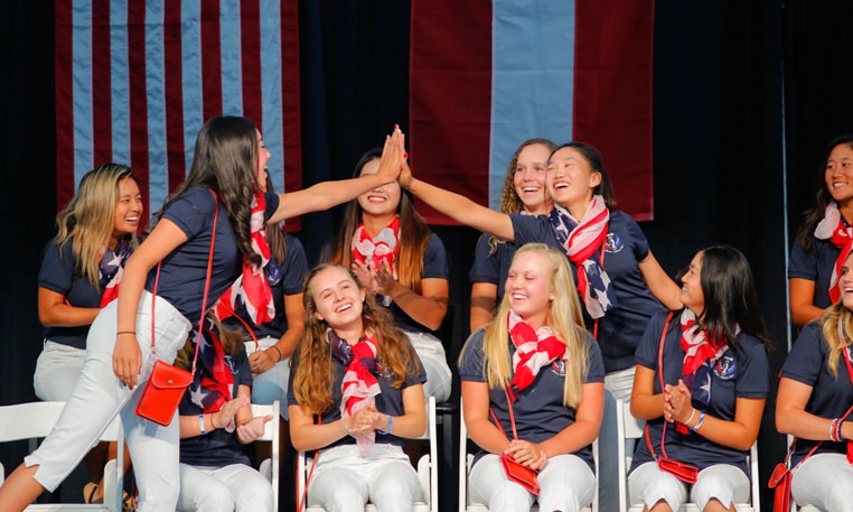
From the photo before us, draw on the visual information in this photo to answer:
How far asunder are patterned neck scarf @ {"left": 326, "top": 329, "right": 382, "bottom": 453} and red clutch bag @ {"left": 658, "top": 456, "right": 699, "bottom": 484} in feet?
3.31

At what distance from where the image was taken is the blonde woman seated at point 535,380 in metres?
3.89

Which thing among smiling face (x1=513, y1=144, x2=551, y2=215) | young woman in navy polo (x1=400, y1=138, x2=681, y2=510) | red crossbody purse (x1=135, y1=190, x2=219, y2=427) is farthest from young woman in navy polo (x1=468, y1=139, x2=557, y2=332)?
red crossbody purse (x1=135, y1=190, x2=219, y2=427)

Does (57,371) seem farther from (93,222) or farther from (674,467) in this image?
(674,467)

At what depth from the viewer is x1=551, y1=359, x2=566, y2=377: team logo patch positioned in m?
4.03

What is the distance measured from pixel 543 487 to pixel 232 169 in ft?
4.76

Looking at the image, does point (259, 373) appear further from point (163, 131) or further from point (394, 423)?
point (163, 131)

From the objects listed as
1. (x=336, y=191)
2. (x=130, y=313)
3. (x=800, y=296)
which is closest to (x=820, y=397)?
(x=800, y=296)

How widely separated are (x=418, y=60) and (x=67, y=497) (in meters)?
2.69

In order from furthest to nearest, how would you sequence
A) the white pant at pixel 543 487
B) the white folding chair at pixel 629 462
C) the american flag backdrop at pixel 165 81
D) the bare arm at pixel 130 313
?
the american flag backdrop at pixel 165 81 → the white folding chair at pixel 629 462 → the white pant at pixel 543 487 → the bare arm at pixel 130 313

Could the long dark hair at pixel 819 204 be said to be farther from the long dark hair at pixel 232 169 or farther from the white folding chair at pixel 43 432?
the white folding chair at pixel 43 432

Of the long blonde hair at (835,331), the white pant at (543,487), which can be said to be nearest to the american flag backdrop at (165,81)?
the white pant at (543,487)

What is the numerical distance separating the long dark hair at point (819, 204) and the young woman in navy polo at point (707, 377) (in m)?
0.87

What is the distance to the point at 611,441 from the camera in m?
4.30

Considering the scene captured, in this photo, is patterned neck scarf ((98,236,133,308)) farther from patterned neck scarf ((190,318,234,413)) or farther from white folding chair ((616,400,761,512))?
white folding chair ((616,400,761,512))
